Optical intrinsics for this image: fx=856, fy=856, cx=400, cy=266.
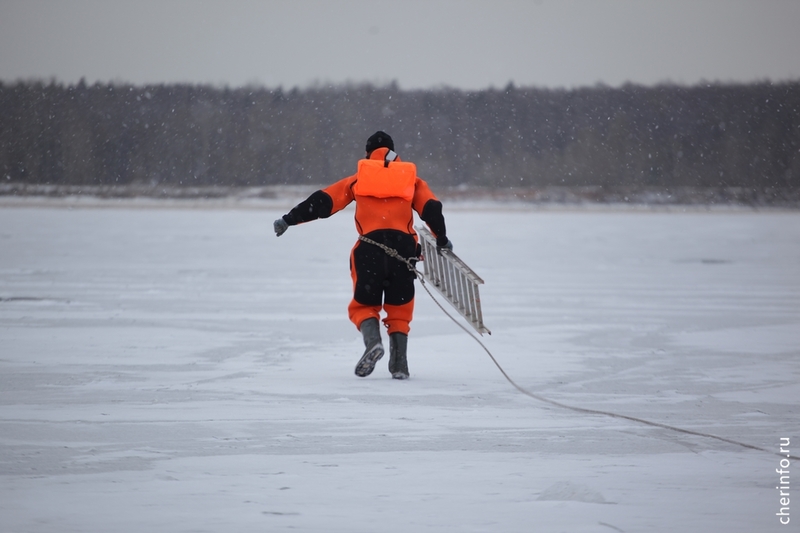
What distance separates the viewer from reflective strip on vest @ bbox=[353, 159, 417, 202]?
5055 millimetres

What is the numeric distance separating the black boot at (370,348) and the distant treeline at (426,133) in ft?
167

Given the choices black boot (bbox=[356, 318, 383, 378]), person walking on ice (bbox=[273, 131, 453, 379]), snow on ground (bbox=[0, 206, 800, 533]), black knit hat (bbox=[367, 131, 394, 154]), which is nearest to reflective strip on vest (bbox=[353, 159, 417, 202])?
person walking on ice (bbox=[273, 131, 453, 379])

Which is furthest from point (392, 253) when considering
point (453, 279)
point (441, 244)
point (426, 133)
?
point (426, 133)

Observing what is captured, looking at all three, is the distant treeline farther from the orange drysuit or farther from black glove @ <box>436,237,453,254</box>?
black glove @ <box>436,237,453,254</box>

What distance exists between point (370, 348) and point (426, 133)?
204 ft

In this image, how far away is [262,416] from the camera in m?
4.04

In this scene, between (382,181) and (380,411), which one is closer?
(380,411)

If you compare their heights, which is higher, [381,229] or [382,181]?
[382,181]

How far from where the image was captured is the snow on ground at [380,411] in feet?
9.27

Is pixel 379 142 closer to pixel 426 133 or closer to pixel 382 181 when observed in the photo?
pixel 382 181

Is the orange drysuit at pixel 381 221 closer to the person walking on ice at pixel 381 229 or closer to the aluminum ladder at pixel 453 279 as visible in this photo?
the person walking on ice at pixel 381 229

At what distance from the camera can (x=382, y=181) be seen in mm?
5059

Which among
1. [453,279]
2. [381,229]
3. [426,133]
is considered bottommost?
[453,279]

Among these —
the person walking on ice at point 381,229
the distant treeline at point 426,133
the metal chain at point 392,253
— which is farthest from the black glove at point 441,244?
the distant treeline at point 426,133
